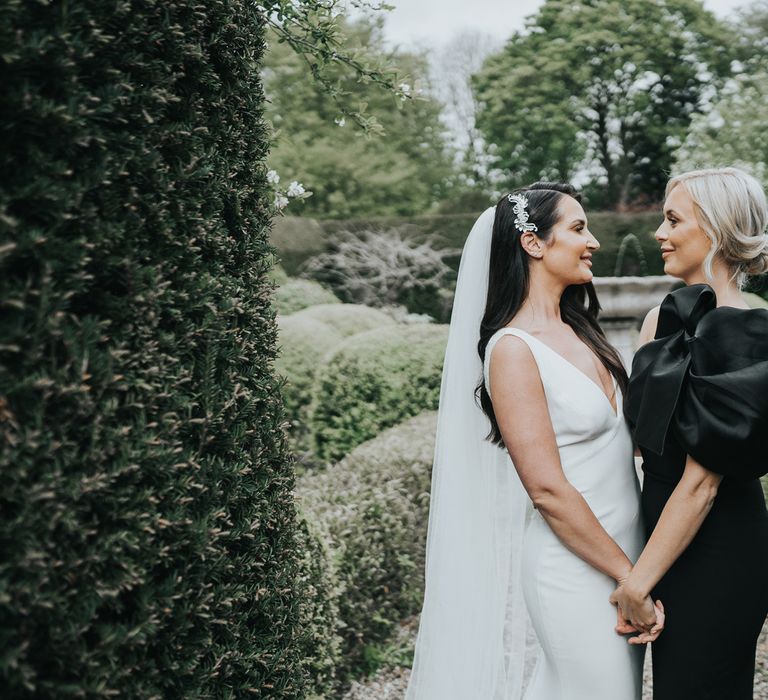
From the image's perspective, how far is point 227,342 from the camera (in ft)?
6.45

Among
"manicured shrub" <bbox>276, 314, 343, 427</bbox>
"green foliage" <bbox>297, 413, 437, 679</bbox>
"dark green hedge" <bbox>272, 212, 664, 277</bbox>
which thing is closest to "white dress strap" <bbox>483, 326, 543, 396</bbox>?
"green foliage" <bbox>297, 413, 437, 679</bbox>

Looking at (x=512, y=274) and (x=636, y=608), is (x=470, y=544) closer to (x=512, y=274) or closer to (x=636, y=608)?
(x=636, y=608)

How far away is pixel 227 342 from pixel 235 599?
2.20 feet

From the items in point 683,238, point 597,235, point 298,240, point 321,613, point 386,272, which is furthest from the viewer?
point 597,235

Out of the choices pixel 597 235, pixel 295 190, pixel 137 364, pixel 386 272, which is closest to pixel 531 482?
pixel 137 364

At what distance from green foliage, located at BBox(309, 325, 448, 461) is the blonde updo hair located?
5346mm

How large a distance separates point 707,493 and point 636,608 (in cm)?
42

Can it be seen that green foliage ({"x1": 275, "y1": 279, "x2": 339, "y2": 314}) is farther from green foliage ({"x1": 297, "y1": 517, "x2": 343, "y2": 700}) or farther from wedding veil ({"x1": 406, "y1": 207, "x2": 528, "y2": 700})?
wedding veil ({"x1": 406, "y1": 207, "x2": 528, "y2": 700})

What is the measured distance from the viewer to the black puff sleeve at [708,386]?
214 centimetres

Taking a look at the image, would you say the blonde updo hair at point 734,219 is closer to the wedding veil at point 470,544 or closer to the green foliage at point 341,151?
the wedding veil at point 470,544

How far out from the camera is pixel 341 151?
25.4 meters

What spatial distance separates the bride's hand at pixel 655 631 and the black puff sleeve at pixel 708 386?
1.56ft

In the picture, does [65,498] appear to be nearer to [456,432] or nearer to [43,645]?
[43,645]

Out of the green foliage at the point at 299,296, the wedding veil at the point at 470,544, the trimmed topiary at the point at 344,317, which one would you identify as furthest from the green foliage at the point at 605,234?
the wedding veil at the point at 470,544
